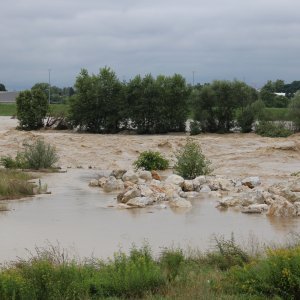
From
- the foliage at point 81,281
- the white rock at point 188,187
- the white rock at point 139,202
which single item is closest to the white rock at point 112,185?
the white rock at point 188,187

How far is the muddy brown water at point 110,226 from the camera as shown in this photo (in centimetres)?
1163

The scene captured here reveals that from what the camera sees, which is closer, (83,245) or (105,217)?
(83,245)

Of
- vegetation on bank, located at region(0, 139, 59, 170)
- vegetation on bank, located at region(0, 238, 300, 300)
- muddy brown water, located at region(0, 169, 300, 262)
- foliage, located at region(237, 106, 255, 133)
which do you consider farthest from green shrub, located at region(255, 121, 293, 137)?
vegetation on bank, located at region(0, 238, 300, 300)

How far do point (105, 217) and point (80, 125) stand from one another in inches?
1460

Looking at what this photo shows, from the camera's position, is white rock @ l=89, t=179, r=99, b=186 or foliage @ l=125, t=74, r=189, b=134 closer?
white rock @ l=89, t=179, r=99, b=186

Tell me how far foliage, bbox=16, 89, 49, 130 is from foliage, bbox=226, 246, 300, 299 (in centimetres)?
4689

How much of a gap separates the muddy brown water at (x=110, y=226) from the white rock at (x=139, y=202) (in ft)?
1.21

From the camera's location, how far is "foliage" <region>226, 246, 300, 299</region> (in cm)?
685

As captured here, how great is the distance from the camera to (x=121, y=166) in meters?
30.8

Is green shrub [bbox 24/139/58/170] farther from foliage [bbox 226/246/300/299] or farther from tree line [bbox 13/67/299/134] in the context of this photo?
tree line [bbox 13/67/299/134]

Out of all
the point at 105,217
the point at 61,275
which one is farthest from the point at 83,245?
the point at 61,275

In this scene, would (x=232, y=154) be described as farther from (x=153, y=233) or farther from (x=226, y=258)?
(x=226, y=258)

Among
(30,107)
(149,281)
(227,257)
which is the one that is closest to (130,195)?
(227,257)

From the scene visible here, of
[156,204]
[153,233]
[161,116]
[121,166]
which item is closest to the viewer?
[153,233]
